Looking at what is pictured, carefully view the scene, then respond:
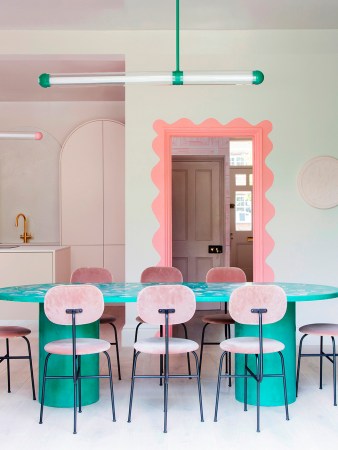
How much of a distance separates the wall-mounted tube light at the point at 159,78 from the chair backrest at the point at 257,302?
155cm

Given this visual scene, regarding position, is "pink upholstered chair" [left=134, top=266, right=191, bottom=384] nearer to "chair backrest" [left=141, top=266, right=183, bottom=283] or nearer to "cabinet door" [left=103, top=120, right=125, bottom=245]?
"chair backrest" [left=141, top=266, right=183, bottom=283]

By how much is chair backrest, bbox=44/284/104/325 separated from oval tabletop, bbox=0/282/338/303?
21 cm

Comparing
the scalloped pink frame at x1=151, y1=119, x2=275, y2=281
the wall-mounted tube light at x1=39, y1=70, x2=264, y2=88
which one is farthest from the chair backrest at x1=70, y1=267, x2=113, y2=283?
the wall-mounted tube light at x1=39, y1=70, x2=264, y2=88

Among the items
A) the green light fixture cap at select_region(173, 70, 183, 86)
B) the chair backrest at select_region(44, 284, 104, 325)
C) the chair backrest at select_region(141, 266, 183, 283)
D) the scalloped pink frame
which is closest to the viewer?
the chair backrest at select_region(44, 284, 104, 325)

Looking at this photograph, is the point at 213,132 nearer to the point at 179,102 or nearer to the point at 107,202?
the point at 179,102

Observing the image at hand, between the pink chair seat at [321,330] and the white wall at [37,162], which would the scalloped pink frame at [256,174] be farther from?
the white wall at [37,162]

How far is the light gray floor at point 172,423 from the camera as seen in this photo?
3.46 m

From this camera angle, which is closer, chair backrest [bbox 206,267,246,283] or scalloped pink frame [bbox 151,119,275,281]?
chair backrest [bbox 206,267,246,283]

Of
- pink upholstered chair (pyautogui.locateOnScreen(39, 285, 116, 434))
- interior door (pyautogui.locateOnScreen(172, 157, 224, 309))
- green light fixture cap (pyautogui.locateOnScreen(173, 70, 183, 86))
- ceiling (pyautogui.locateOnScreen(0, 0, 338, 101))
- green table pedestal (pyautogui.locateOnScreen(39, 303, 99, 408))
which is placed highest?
ceiling (pyautogui.locateOnScreen(0, 0, 338, 101))

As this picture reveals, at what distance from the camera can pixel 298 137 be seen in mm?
6508

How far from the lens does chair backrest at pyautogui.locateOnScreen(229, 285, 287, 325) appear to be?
366 centimetres

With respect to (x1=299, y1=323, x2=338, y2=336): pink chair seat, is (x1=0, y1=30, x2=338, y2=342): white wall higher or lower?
higher

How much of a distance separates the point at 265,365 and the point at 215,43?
383 cm

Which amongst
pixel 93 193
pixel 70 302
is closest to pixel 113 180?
pixel 93 193
